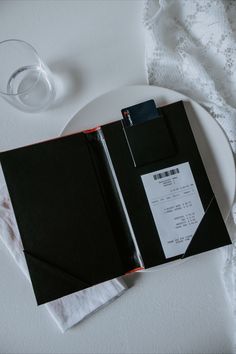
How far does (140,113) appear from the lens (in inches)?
21.7

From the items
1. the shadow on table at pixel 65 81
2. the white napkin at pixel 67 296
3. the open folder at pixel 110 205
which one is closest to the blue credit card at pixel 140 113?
the open folder at pixel 110 205

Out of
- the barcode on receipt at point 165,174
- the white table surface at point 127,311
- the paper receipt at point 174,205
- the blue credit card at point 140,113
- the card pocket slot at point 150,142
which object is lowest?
the white table surface at point 127,311

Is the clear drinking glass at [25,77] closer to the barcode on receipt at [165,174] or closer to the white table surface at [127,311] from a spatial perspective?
the white table surface at [127,311]

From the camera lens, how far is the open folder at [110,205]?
524 mm

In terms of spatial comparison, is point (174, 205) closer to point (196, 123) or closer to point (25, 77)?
point (196, 123)

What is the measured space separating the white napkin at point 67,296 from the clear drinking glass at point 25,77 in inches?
6.6

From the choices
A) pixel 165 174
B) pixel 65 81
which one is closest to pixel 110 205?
pixel 165 174

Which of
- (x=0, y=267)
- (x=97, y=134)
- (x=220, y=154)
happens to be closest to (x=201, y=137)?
(x=220, y=154)

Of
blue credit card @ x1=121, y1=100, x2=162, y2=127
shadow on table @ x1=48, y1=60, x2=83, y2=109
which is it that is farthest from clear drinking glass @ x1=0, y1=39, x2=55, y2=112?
blue credit card @ x1=121, y1=100, x2=162, y2=127

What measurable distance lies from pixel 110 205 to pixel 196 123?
191 millimetres

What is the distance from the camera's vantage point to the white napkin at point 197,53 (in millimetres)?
591

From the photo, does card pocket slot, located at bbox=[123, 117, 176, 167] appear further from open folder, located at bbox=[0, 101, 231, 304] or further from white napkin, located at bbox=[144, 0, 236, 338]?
white napkin, located at bbox=[144, 0, 236, 338]

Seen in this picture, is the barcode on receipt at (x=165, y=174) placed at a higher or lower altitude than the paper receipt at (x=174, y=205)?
higher

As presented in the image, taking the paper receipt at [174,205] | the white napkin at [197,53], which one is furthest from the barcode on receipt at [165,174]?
the white napkin at [197,53]
